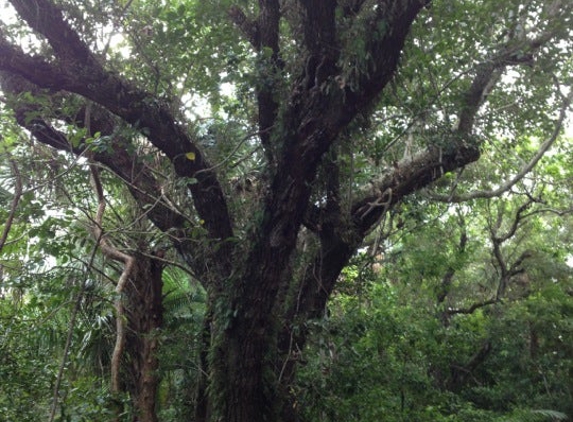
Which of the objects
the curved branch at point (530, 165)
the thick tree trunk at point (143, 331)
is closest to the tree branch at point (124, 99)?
the thick tree trunk at point (143, 331)

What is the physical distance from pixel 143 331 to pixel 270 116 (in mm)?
2960

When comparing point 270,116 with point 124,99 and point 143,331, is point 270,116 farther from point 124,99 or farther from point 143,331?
point 143,331

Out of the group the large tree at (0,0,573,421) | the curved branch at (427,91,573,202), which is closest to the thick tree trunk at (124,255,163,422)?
the large tree at (0,0,573,421)

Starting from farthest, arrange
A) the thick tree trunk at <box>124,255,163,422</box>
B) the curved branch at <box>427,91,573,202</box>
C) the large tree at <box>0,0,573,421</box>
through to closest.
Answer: the thick tree trunk at <box>124,255,163,422</box> < the curved branch at <box>427,91,573,202</box> < the large tree at <box>0,0,573,421</box>

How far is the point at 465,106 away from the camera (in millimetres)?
5422

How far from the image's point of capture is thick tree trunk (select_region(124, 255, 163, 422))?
614 centimetres

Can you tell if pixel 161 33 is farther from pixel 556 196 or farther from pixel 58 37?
pixel 556 196

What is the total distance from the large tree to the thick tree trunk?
1.16 meters

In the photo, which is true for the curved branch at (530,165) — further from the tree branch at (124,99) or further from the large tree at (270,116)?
the tree branch at (124,99)

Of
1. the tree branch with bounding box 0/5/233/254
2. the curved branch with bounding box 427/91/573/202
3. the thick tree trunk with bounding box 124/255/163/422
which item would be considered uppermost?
the curved branch with bounding box 427/91/573/202

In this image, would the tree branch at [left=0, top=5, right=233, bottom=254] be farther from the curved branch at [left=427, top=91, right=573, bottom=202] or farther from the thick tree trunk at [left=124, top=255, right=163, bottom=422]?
the curved branch at [left=427, top=91, right=573, bottom=202]

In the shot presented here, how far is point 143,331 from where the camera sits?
6305 millimetres

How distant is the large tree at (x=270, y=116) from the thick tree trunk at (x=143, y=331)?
3.80 feet

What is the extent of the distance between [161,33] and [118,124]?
93 cm
